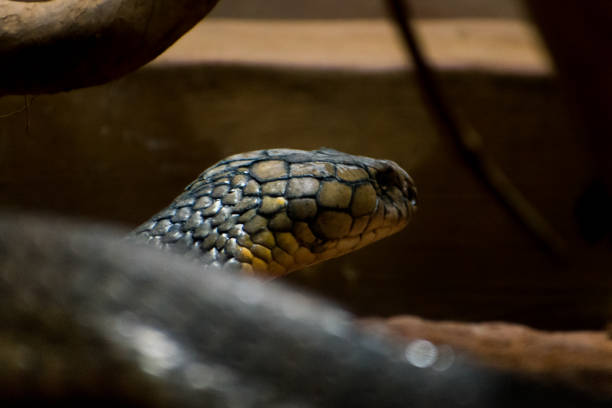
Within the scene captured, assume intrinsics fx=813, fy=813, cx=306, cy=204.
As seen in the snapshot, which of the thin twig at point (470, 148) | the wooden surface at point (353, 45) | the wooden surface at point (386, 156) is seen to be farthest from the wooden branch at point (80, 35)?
the wooden surface at point (353, 45)

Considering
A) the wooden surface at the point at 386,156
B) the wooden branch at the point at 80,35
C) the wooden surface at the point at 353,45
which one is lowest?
the wooden branch at the point at 80,35

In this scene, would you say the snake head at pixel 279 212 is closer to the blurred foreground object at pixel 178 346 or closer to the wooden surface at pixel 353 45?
the blurred foreground object at pixel 178 346

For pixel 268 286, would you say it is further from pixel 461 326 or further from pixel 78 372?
pixel 461 326

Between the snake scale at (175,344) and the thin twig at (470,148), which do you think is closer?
the snake scale at (175,344)

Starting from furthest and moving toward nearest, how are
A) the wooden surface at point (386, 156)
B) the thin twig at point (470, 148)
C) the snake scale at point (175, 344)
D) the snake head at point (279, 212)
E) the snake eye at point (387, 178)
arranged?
1. the wooden surface at point (386, 156)
2. the thin twig at point (470, 148)
3. the snake eye at point (387, 178)
4. the snake head at point (279, 212)
5. the snake scale at point (175, 344)

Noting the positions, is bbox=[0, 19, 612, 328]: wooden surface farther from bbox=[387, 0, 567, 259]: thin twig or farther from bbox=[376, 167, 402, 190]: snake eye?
bbox=[376, 167, 402, 190]: snake eye

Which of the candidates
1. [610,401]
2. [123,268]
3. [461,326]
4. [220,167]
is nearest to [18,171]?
[220,167]

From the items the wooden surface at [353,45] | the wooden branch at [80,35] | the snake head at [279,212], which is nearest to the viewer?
the wooden branch at [80,35]
